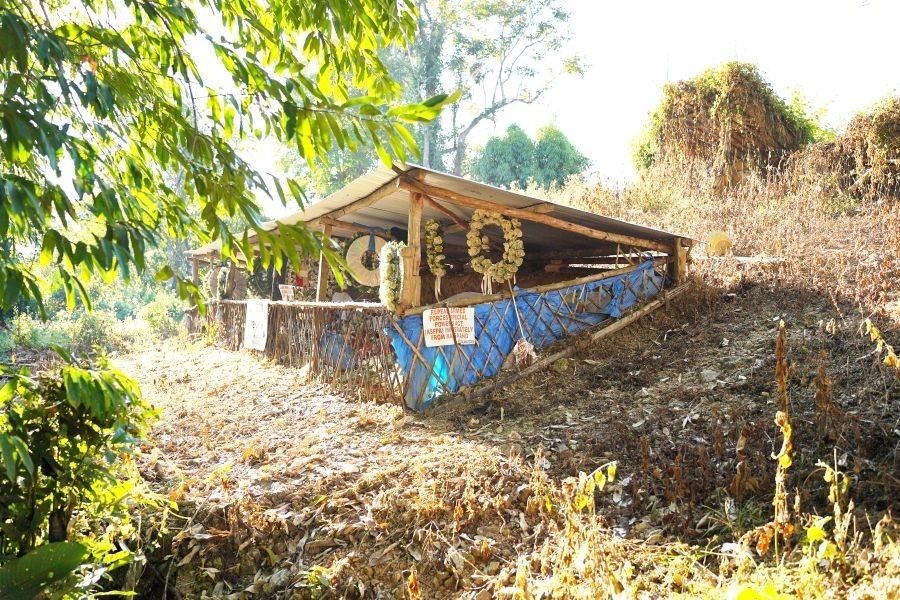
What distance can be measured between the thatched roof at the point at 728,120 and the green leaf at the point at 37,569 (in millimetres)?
14519

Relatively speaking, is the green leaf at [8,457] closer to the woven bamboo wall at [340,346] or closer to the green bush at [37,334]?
the woven bamboo wall at [340,346]

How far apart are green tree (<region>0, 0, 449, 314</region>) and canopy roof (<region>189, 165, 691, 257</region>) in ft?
10.3

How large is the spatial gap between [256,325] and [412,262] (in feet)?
14.9

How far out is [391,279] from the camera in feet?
20.2

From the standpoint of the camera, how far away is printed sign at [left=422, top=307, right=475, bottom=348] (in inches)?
244

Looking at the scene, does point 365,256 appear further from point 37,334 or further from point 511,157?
point 511,157

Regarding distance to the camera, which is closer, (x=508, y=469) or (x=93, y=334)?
(x=508, y=469)

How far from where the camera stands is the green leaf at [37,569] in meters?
2.17

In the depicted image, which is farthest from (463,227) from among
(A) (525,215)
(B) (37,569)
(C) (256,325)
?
(B) (37,569)

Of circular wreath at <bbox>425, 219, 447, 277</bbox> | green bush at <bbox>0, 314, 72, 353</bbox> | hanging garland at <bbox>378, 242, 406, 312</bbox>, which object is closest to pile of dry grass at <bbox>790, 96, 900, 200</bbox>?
circular wreath at <bbox>425, 219, 447, 277</bbox>

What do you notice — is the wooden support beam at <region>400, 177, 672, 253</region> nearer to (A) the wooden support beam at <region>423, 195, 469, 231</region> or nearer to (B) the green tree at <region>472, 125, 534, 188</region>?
(A) the wooden support beam at <region>423, 195, 469, 231</region>

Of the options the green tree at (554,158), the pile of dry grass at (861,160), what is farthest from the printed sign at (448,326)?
the green tree at (554,158)

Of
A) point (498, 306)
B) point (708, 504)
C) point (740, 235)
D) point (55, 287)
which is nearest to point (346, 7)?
point (55, 287)

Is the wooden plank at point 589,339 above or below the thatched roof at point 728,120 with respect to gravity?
below
